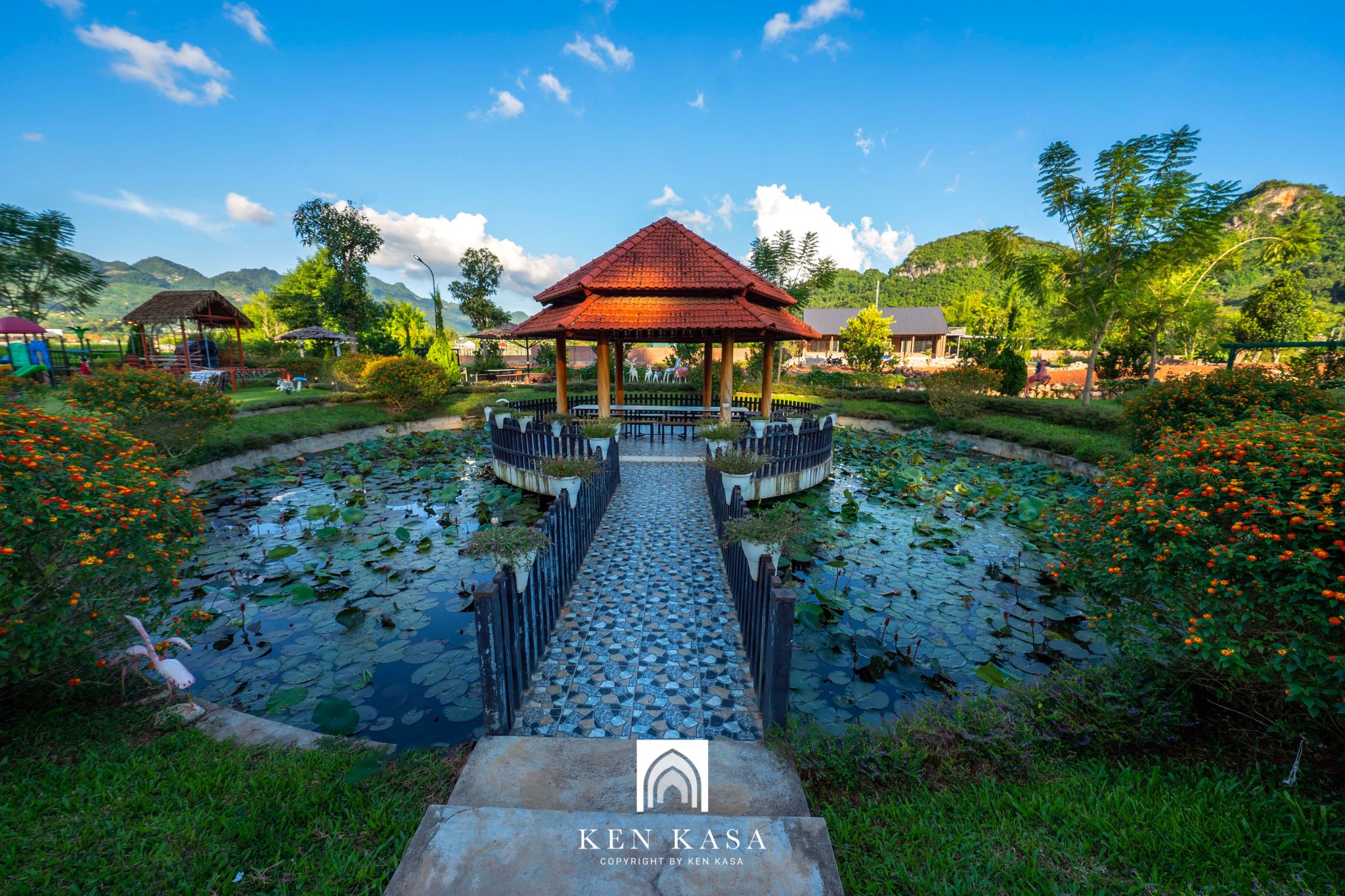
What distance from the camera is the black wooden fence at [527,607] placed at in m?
3.41

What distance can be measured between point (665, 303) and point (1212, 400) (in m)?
11.3

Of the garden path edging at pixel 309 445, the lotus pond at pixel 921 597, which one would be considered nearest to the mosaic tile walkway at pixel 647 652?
the lotus pond at pixel 921 597

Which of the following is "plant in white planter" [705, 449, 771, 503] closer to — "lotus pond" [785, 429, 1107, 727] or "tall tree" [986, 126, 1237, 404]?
"lotus pond" [785, 429, 1107, 727]

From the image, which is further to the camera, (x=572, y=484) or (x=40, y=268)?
(x=40, y=268)

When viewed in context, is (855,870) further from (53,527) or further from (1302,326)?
(1302,326)

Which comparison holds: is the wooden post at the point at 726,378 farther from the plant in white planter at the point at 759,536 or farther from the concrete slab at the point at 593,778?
the concrete slab at the point at 593,778

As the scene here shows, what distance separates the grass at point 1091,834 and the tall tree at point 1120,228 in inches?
815

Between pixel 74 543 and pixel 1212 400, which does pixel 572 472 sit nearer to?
pixel 74 543

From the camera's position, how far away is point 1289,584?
8.83 ft

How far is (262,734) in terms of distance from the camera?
3.59 meters

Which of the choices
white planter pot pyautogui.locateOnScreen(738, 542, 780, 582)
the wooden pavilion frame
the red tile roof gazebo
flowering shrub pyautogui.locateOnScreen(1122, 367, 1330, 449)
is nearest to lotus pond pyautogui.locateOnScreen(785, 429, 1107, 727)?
white planter pot pyautogui.locateOnScreen(738, 542, 780, 582)

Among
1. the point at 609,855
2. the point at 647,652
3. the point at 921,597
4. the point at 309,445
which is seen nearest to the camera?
the point at 609,855

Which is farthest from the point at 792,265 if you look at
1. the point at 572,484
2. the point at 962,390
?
the point at 572,484

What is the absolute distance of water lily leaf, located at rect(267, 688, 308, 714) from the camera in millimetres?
4160
